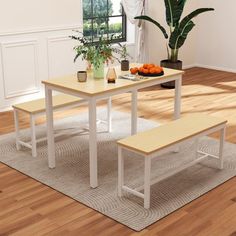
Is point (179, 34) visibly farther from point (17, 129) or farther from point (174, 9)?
point (17, 129)

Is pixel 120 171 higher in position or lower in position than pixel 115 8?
lower

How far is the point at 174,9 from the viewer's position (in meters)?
6.31

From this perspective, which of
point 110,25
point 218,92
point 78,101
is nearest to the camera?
point 78,101

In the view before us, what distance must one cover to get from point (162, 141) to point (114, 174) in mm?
646

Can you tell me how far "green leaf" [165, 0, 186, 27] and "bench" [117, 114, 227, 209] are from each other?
2754 millimetres

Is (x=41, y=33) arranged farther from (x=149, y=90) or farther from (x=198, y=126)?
(x=198, y=126)

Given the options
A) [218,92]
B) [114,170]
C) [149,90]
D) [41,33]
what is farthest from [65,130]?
[218,92]

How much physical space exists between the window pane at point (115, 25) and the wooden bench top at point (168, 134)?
11.6ft

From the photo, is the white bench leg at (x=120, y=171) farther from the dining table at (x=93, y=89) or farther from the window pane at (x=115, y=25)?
the window pane at (x=115, y=25)

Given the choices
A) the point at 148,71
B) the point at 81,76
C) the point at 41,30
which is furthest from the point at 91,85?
the point at 41,30

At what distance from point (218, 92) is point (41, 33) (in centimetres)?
252

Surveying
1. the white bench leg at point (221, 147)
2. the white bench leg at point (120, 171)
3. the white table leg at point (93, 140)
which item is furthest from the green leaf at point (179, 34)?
the white bench leg at point (120, 171)

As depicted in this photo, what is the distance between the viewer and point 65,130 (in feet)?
15.8

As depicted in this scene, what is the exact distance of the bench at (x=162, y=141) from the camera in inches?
126
